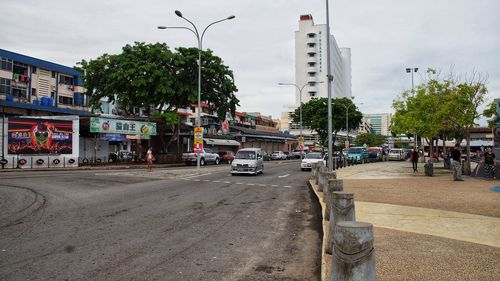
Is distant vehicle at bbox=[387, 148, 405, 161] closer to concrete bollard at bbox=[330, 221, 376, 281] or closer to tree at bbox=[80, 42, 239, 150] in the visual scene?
tree at bbox=[80, 42, 239, 150]

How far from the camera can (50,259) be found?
5656 millimetres

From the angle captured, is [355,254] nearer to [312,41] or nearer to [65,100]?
[65,100]

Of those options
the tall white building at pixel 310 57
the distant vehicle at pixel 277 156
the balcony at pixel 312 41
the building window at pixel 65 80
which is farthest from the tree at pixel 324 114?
the balcony at pixel 312 41

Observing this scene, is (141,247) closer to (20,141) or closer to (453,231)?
(453,231)

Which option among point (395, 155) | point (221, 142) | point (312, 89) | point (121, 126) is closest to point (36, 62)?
point (121, 126)

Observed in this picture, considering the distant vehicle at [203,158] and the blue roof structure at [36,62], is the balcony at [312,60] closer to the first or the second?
the blue roof structure at [36,62]

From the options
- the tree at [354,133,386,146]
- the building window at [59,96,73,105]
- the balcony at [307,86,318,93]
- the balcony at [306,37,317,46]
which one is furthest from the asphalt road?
the balcony at [306,37,317,46]

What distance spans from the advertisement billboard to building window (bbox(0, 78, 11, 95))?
674 inches

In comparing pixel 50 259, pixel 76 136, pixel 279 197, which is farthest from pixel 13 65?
pixel 50 259

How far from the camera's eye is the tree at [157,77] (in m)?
32.9

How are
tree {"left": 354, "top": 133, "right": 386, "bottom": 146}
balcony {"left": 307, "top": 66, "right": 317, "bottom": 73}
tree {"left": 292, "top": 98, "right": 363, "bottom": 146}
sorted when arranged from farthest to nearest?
balcony {"left": 307, "top": 66, "right": 317, "bottom": 73} → tree {"left": 354, "top": 133, "right": 386, "bottom": 146} → tree {"left": 292, "top": 98, "right": 363, "bottom": 146}

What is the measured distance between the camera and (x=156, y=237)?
23.4 feet

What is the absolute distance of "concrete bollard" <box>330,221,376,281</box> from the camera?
11.2 ft

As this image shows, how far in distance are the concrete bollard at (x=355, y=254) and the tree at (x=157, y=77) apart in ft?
99.9
